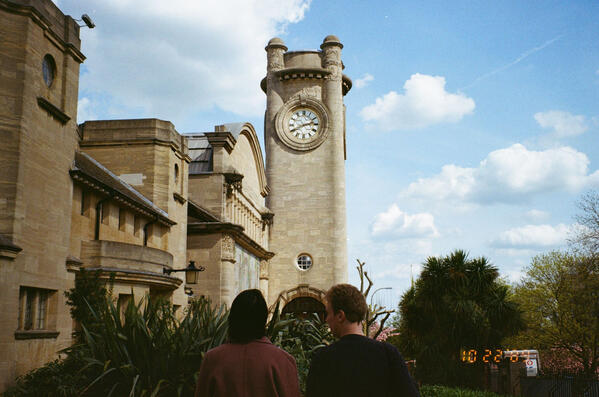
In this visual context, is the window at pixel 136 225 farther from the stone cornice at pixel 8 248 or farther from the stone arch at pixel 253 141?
the stone arch at pixel 253 141

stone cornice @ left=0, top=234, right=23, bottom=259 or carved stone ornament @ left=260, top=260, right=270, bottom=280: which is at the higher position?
carved stone ornament @ left=260, top=260, right=270, bottom=280

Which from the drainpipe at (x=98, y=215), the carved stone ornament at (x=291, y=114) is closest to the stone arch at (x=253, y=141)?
the carved stone ornament at (x=291, y=114)

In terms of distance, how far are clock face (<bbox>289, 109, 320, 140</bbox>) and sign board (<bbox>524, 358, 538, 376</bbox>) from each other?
72.2ft

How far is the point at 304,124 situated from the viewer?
4641 centimetres

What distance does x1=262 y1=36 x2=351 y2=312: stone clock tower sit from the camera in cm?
4356

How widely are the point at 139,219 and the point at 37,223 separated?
7567 mm

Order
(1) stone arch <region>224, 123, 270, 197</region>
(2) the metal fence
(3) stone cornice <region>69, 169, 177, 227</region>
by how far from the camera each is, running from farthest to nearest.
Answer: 1. (1) stone arch <region>224, 123, 270, 197</region>
2. (2) the metal fence
3. (3) stone cornice <region>69, 169, 177, 227</region>

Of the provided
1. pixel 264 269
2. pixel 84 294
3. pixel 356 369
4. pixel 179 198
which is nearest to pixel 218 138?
pixel 179 198

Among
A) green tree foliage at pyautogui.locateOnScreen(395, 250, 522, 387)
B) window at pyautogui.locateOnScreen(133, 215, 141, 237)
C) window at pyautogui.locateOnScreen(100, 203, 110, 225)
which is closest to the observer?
window at pyautogui.locateOnScreen(100, 203, 110, 225)

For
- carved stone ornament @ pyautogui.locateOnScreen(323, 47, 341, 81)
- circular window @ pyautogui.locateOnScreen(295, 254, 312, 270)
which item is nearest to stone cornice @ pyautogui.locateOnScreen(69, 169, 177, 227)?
circular window @ pyautogui.locateOnScreen(295, 254, 312, 270)

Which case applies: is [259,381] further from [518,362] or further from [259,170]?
[259,170]

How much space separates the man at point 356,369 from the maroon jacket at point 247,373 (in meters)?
0.21

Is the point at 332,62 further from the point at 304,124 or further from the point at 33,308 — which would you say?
the point at 33,308

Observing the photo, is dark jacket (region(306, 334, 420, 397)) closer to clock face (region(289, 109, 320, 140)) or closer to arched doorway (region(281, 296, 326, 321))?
arched doorway (region(281, 296, 326, 321))
